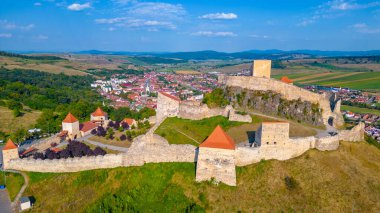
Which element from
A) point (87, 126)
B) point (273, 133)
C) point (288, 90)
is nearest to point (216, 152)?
point (273, 133)

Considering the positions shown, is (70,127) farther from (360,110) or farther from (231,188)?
(360,110)

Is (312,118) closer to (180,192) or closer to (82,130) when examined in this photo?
(180,192)

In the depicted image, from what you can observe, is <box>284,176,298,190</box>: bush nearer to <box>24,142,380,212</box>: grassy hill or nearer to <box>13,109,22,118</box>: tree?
<box>24,142,380,212</box>: grassy hill

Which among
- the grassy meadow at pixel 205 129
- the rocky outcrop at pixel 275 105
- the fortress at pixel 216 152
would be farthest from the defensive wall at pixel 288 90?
the grassy meadow at pixel 205 129

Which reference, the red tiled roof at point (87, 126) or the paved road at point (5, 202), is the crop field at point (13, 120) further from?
the paved road at point (5, 202)

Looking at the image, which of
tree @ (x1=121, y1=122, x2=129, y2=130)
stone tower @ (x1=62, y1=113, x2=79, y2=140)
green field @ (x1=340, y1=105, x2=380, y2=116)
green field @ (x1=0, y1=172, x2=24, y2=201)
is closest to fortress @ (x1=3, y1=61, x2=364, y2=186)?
green field @ (x1=0, y1=172, x2=24, y2=201)
